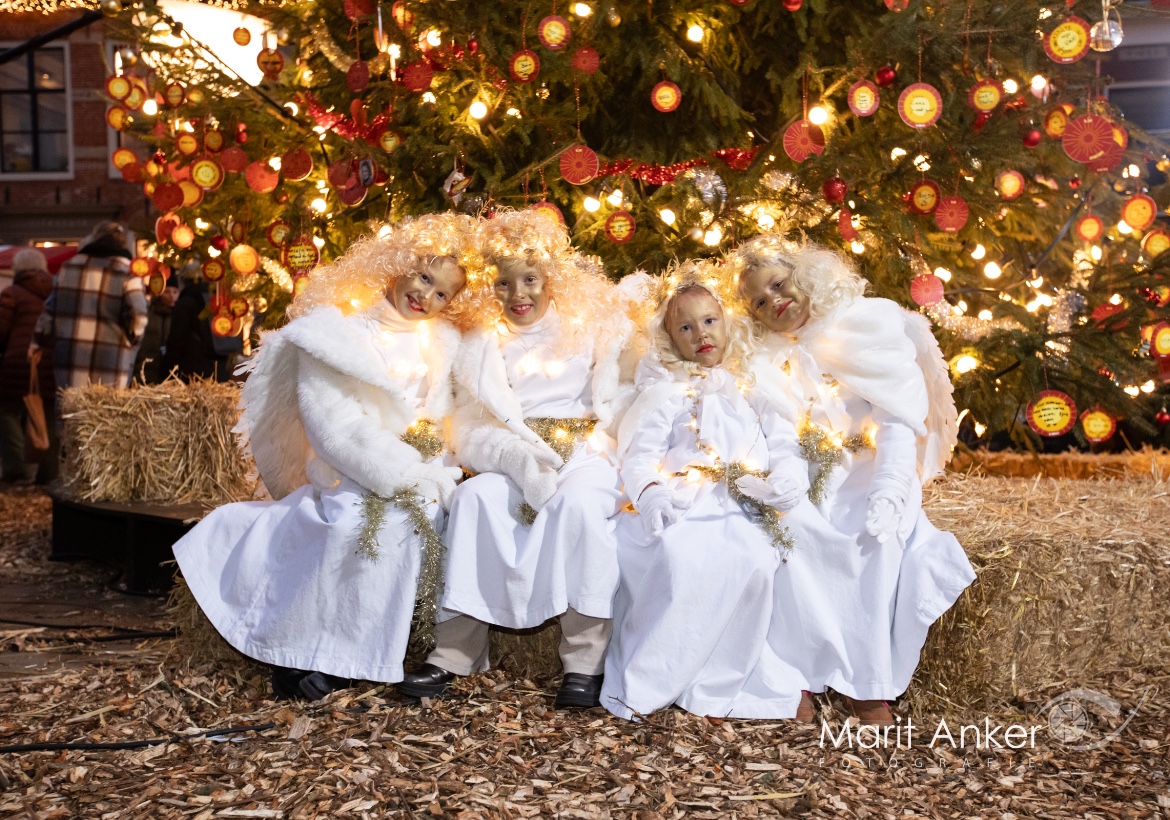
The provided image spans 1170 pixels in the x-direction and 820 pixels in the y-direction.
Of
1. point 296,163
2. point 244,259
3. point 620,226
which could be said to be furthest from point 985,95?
point 244,259

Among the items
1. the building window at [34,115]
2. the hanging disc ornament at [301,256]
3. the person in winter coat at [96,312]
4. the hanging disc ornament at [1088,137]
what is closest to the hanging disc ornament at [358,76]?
the hanging disc ornament at [301,256]

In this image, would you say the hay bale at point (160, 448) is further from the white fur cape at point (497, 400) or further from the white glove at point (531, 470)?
the white glove at point (531, 470)

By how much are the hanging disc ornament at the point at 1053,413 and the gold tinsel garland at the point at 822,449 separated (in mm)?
1195

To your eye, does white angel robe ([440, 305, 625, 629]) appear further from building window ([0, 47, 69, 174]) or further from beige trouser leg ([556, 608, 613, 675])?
building window ([0, 47, 69, 174])

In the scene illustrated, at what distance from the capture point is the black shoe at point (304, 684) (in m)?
3.50

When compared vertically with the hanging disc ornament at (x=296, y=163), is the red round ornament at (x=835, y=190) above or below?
below

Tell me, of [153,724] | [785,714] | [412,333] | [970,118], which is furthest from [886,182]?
[153,724]

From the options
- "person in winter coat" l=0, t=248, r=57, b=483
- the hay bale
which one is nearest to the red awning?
"person in winter coat" l=0, t=248, r=57, b=483

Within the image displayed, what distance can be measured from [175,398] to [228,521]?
87.8 inches

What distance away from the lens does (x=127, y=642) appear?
181 inches

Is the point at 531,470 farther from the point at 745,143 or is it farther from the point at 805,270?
the point at 745,143

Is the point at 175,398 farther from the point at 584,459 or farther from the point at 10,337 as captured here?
the point at 10,337

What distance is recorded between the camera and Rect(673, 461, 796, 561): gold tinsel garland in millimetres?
3484

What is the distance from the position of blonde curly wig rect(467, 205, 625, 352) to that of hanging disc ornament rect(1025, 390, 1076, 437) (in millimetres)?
1861
